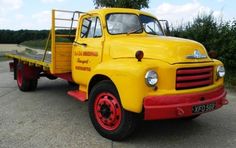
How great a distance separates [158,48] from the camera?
5.88 meters

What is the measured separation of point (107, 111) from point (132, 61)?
905 millimetres

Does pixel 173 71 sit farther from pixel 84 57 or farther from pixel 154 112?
pixel 84 57

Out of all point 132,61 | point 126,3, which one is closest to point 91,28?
point 132,61

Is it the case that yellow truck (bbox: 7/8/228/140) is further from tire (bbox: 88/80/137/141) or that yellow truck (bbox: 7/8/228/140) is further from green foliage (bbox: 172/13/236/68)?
green foliage (bbox: 172/13/236/68)

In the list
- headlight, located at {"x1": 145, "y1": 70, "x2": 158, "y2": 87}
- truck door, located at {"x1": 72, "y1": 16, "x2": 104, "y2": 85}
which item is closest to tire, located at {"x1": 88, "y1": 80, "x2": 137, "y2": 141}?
headlight, located at {"x1": 145, "y1": 70, "x2": 158, "y2": 87}

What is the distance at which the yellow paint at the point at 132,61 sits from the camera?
545 centimetres

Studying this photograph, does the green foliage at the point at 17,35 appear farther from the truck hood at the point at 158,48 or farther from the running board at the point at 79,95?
the truck hood at the point at 158,48

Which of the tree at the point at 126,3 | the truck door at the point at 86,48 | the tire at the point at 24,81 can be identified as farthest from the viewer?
the tree at the point at 126,3

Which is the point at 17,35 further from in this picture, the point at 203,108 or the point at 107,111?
the point at 203,108

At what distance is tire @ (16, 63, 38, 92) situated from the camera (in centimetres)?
1010

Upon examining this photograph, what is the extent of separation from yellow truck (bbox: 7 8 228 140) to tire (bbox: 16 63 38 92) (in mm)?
2618

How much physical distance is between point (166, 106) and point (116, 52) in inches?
59.9

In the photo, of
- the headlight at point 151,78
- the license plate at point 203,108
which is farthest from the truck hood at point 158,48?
the license plate at point 203,108

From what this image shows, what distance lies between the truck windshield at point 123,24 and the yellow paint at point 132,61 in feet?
0.36
